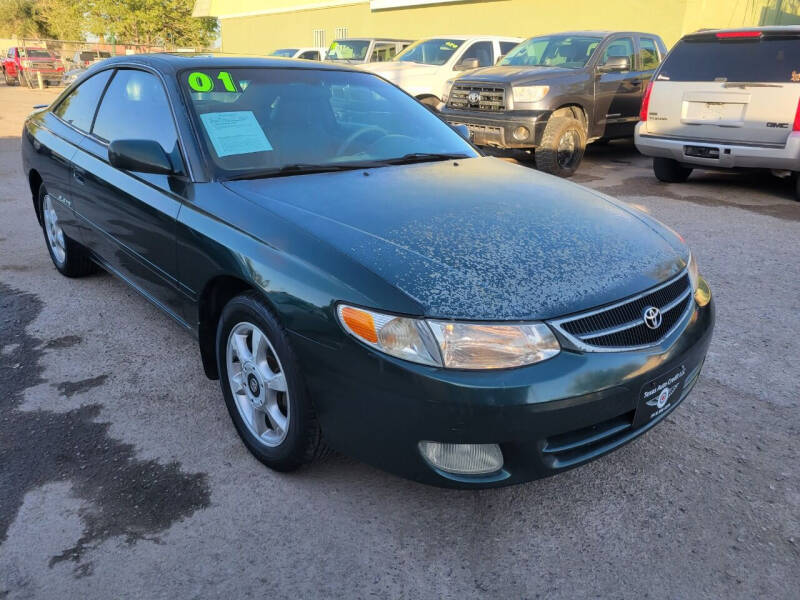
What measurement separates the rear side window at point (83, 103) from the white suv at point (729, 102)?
19.8 feet

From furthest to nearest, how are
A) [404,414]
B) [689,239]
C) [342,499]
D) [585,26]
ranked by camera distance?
[585,26] < [689,239] < [342,499] < [404,414]

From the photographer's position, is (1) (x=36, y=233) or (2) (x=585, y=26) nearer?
(1) (x=36, y=233)

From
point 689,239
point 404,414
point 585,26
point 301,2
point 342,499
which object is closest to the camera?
point 404,414

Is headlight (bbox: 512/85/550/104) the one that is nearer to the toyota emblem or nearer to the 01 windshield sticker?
the 01 windshield sticker

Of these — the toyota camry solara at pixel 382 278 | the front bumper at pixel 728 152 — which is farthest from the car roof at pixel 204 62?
the front bumper at pixel 728 152

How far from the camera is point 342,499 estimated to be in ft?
7.97

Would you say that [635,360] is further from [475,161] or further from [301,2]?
[301,2]

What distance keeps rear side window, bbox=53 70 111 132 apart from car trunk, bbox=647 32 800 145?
6.03m

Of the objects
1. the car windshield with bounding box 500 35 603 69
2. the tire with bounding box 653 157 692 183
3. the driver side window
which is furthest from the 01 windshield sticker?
the driver side window

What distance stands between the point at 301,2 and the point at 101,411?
29.7 m

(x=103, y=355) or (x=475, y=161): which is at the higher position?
(x=475, y=161)

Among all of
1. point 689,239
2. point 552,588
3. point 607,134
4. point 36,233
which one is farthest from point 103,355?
point 607,134

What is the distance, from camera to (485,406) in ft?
6.31

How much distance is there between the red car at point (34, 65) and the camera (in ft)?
101
